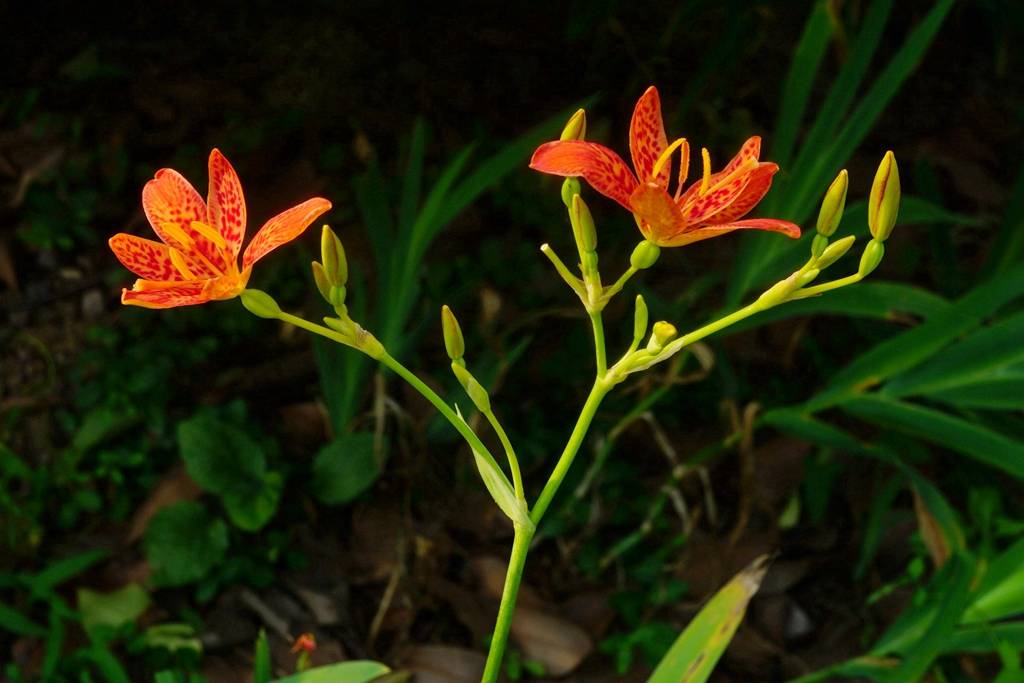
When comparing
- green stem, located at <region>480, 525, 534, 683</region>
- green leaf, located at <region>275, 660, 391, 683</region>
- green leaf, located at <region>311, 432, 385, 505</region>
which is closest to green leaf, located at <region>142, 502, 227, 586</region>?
green leaf, located at <region>311, 432, 385, 505</region>

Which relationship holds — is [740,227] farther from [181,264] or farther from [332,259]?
[181,264]

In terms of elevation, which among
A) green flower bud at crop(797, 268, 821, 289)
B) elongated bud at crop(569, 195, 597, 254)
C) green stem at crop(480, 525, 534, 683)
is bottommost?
green stem at crop(480, 525, 534, 683)

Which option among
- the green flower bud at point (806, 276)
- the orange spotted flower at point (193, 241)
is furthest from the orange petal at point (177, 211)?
the green flower bud at point (806, 276)

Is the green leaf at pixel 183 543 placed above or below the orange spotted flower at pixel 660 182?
below

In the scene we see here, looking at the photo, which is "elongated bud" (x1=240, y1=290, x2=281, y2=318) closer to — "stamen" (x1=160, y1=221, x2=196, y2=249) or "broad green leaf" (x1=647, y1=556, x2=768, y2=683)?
"stamen" (x1=160, y1=221, x2=196, y2=249)

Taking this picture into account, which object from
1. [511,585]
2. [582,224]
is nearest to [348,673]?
[511,585]

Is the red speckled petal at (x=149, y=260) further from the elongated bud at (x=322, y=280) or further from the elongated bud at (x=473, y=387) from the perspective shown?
the elongated bud at (x=473, y=387)

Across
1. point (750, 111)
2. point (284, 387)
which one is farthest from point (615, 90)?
point (284, 387)
